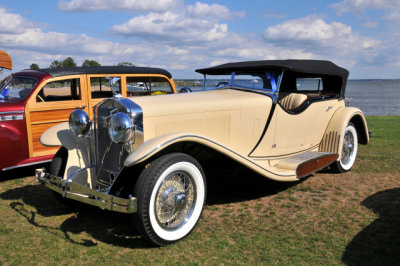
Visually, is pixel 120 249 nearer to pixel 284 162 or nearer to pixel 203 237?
pixel 203 237

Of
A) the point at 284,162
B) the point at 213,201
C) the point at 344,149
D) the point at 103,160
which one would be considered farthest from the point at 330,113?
the point at 103,160

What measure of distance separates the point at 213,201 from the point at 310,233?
1.43 metres

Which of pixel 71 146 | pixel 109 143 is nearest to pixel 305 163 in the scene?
pixel 109 143

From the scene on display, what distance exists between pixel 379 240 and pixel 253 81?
2653 millimetres

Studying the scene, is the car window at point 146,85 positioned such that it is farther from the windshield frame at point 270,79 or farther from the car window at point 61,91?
the windshield frame at point 270,79

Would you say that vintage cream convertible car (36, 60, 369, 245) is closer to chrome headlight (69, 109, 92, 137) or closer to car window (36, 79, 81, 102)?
chrome headlight (69, 109, 92, 137)

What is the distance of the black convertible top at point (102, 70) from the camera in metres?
6.39

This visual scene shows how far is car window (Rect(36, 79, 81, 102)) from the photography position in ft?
20.3

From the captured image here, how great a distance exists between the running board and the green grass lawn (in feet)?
1.32

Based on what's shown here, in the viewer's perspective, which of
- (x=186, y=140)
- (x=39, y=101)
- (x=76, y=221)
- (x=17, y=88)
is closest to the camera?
(x=186, y=140)

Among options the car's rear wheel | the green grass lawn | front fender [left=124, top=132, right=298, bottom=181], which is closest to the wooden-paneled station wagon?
the green grass lawn

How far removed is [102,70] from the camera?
275 inches

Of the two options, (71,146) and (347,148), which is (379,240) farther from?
(71,146)

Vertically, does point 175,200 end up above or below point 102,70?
below
